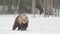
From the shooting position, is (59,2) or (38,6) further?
(59,2)

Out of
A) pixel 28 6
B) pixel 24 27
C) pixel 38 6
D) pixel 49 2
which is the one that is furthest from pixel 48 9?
pixel 24 27

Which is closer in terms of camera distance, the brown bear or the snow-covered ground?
the brown bear

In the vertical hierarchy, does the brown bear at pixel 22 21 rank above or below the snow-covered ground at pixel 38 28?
above

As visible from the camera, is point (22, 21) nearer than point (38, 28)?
Yes

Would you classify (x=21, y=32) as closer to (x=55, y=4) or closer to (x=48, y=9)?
(x=48, y=9)

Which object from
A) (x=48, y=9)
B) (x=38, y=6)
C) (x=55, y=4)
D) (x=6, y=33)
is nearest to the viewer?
(x=6, y=33)

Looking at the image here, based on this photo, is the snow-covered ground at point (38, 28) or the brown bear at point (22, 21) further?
the snow-covered ground at point (38, 28)

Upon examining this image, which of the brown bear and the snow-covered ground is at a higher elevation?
the brown bear

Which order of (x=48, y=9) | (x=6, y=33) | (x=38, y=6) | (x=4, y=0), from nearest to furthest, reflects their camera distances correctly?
(x=6, y=33) < (x=48, y=9) < (x=38, y=6) < (x=4, y=0)

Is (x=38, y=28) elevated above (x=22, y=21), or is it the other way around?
(x=22, y=21)

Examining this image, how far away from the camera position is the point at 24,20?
835 centimetres

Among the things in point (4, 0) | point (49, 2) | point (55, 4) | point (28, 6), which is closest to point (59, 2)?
point (55, 4)

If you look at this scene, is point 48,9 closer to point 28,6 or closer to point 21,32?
point 28,6

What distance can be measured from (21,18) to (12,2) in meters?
25.8
